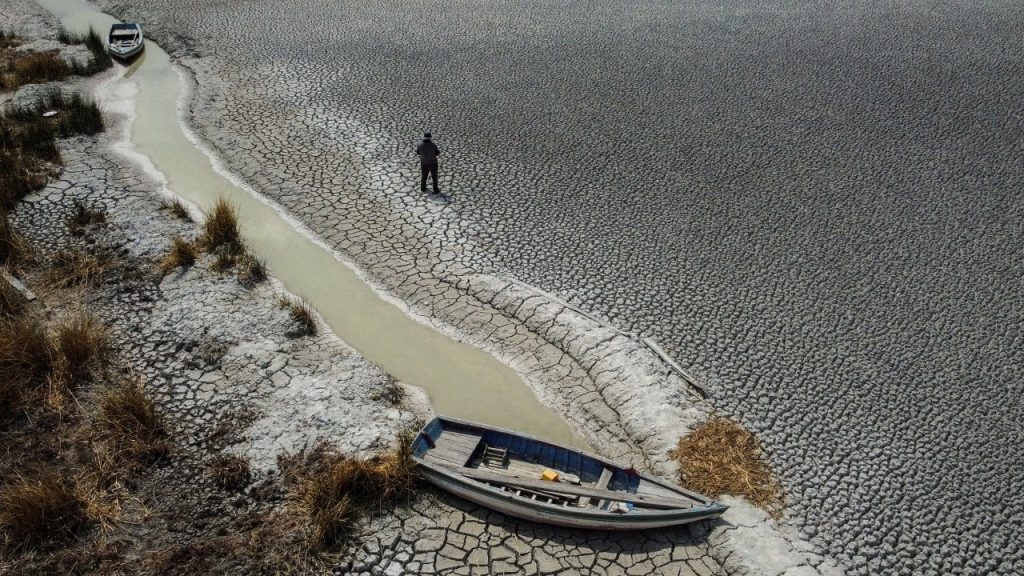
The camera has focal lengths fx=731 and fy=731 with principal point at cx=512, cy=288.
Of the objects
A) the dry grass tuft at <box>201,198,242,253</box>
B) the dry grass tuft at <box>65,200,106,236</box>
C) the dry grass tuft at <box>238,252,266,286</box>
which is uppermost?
the dry grass tuft at <box>201,198,242,253</box>

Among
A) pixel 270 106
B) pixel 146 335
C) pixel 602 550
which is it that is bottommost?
pixel 146 335

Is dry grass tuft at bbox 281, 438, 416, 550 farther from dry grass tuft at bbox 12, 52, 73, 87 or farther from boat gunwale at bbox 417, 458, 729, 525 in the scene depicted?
dry grass tuft at bbox 12, 52, 73, 87

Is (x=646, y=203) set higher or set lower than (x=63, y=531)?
higher

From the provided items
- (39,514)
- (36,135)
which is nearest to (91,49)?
(36,135)

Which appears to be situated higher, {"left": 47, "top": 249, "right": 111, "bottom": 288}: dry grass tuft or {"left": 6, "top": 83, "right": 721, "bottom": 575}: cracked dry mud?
{"left": 6, "top": 83, "right": 721, "bottom": 575}: cracked dry mud

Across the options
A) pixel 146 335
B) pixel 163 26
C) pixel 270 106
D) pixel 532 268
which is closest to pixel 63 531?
pixel 146 335

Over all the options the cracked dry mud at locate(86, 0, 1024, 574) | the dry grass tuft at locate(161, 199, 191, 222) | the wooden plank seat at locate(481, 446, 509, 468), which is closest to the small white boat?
the cracked dry mud at locate(86, 0, 1024, 574)

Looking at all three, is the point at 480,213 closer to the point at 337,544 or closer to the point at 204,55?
the point at 337,544
